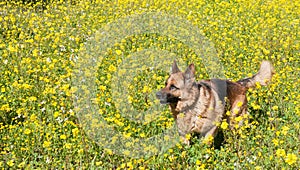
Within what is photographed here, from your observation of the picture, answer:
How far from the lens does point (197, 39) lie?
9.21m

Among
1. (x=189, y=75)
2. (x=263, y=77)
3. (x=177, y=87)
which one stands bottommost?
(x=177, y=87)

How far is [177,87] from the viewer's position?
5.07 metres

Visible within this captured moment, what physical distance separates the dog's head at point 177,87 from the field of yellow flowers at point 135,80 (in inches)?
19.7

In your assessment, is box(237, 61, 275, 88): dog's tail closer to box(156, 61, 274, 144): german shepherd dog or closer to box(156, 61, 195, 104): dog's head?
box(156, 61, 274, 144): german shepherd dog

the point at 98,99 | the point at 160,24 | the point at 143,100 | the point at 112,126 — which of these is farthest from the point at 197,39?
the point at 112,126

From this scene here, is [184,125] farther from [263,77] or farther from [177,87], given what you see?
[263,77]

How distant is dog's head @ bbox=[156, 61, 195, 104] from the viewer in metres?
5.04

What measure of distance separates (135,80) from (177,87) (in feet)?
6.30

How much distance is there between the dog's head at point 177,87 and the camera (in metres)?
5.04

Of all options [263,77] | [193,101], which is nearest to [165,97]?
[193,101]

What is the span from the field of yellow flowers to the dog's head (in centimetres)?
50

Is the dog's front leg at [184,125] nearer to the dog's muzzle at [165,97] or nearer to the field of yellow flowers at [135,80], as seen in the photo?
the field of yellow flowers at [135,80]

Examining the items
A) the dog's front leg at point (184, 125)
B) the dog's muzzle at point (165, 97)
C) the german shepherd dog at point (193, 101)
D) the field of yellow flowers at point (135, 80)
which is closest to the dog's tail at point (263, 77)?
the field of yellow flowers at point (135, 80)

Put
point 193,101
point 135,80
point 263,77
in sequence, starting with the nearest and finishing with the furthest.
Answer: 1. point 193,101
2. point 263,77
3. point 135,80
